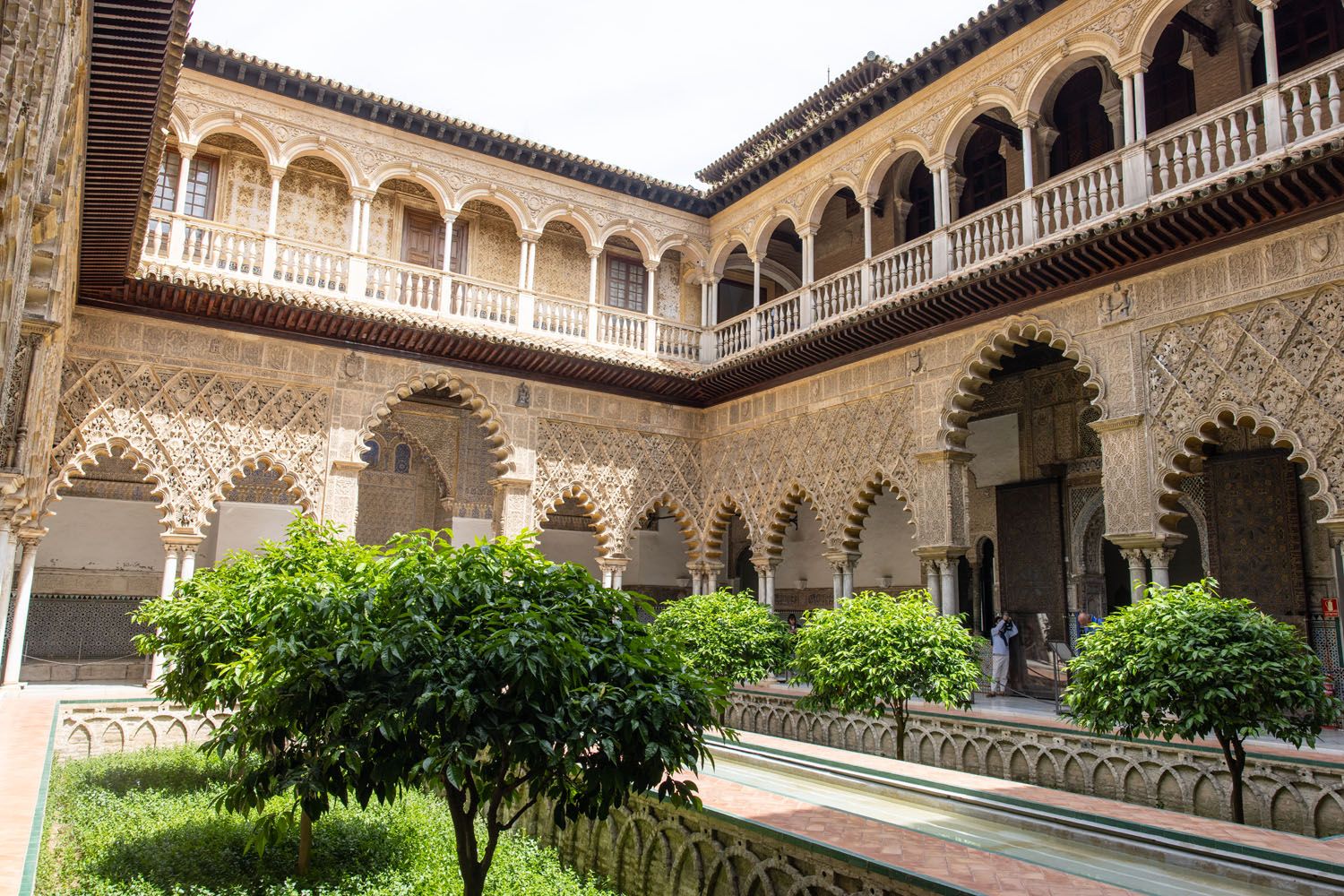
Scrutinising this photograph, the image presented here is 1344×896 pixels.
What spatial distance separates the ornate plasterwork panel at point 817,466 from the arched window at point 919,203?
136 inches

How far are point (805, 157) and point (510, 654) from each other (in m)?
12.2

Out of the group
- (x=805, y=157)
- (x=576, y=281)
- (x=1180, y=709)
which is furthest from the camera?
(x=576, y=281)

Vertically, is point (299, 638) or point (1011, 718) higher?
point (299, 638)

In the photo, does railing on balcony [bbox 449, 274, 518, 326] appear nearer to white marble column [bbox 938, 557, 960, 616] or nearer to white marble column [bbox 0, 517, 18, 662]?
white marble column [bbox 0, 517, 18, 662]

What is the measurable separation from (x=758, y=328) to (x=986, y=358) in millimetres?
4090

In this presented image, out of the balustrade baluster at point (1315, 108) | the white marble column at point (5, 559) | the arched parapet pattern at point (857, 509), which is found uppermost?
the balustrade baluster at point (1315, 108)

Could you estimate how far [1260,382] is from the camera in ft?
28.7

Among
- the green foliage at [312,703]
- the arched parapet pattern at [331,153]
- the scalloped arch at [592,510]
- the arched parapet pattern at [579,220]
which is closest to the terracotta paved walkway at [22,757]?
the green foliage at [312,703]

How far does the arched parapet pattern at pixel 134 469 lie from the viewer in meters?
11.0

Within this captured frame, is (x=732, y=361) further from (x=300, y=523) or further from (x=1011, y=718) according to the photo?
(x=300, y=523)

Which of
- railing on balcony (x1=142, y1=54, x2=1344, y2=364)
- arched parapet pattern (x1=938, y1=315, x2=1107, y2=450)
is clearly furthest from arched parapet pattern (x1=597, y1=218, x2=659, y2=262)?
arched parapet pattern (x1=938, y1=315, x2=1107, y2=450)

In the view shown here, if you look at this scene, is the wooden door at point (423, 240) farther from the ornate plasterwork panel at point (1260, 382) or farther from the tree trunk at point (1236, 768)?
the tree trunk at point (1236, 768)

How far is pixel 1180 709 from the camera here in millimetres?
6629

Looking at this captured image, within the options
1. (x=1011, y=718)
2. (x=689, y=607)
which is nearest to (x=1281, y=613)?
(x=1011, y=718)
